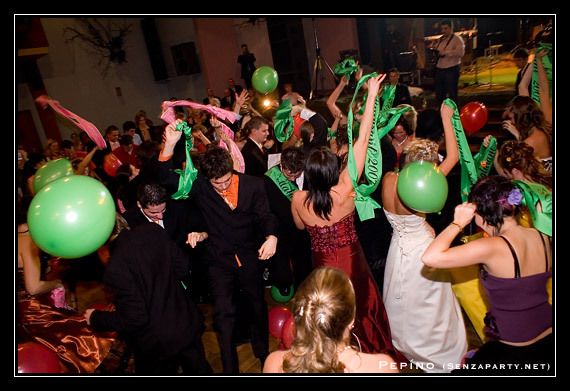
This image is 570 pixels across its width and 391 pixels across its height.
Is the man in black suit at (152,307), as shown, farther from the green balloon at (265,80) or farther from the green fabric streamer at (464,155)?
the green balloon at (265,80)

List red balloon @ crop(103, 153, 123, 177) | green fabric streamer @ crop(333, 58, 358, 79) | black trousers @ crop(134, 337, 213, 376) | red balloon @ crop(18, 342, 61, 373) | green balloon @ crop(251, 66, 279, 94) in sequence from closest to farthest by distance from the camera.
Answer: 1. red balloon @ crop(18, 342, 61, 373)
2. black trousers @ crop(134, 337, 213, 376)
3. green fabric streamer @ crop(333, 58, 358, 79)
4. red balloon @ crop(103, 153, 123, 177)
5. green balloon @ crop(251, 66, 279, 94)

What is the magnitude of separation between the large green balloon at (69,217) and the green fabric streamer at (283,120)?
2376 mm

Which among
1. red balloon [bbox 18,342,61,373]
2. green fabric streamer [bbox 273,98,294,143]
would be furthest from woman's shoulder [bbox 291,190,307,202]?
red balloon [bbox 18,342,61,373]

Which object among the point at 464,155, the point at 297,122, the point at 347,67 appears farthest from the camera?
the point at 297,122

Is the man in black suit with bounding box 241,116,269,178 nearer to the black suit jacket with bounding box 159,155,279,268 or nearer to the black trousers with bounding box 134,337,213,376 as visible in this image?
the black suit jacket with bounding box 159,155,279,268

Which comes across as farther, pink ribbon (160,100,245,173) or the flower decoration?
pink ribbon (160,100,245,173)

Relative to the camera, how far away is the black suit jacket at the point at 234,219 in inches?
112

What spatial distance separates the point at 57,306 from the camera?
9.58ft

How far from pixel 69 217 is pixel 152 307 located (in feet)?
2.12

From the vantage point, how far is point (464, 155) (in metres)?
2.93

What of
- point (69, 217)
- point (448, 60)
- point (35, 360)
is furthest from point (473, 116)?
point (35, 360)

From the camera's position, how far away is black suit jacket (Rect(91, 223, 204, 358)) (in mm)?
2033

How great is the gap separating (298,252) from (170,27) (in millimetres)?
12108

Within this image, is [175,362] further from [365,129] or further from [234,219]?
[365,129]
